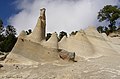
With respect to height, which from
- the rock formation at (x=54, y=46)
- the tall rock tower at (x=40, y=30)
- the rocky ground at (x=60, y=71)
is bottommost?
the rocky ground at (x=60, y=71)

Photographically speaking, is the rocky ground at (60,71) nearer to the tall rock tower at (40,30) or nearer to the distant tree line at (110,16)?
the tall rock tower at (40,30)

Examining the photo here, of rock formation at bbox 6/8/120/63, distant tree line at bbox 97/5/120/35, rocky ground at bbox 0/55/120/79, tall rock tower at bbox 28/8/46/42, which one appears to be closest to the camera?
rocky ground at bbox 0/55/120/79

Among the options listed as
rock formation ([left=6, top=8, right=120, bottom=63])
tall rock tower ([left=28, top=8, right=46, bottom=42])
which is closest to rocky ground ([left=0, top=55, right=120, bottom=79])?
rock formation ([left=6, top=8, right=120, bottom=63])

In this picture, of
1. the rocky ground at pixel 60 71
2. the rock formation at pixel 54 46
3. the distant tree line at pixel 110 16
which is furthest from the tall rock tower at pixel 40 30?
the distant tree line at pixel 110 16

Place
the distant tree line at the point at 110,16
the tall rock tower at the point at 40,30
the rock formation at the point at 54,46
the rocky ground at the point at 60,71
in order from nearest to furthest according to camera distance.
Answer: the rocky ground at the point at 60,71 → the rock formation at the point at 54,46 → the tall rock tower at the point at 40,30 → the distant tree line at the point at 110,16

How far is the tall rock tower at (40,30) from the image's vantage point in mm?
22578

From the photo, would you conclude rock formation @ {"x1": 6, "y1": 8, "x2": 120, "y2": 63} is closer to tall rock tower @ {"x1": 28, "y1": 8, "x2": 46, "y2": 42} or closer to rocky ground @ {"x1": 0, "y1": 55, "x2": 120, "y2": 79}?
tall rock tower @ {"x1": 28, "y1": 8, "x2": 46, "y2": 42}

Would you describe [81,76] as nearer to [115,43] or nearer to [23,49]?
[23,49]

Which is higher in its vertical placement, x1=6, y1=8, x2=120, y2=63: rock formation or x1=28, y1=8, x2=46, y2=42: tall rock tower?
x1=28, y1=8, x2=46, y2=42: tall rock tower

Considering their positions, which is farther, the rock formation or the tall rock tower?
the tall rock tower

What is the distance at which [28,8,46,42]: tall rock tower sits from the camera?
22.6m

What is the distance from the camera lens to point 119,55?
2617 centimetres

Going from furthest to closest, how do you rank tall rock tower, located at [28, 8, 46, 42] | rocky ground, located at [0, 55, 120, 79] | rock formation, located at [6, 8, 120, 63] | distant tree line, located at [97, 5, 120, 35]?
distant tree line, located at [97, 5, 120, 35] < tall rock tower, located at [28, 8, 46, 42] < rock formation, located at [6, 8, 120, 63] < rocky ground, located at [0, 55, 120, 79]

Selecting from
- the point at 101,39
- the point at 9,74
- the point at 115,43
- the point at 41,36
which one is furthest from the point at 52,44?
the point at 115,43
